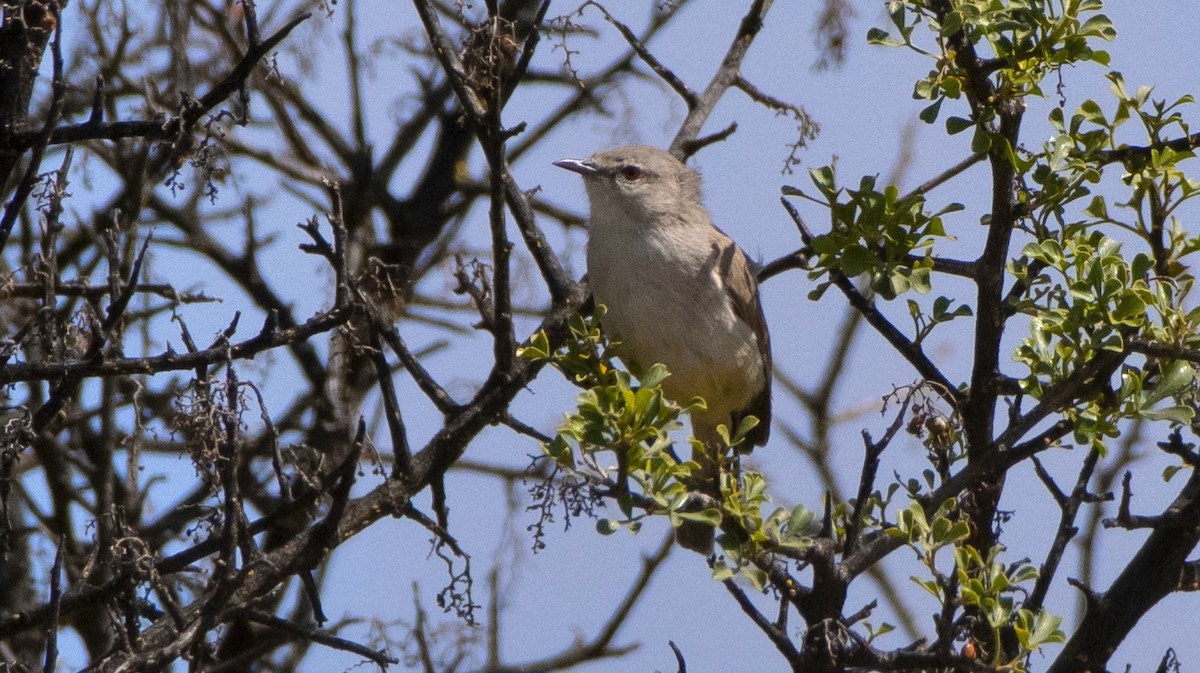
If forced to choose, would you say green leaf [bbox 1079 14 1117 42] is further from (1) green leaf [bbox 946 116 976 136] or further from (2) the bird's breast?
(2) the bird's breast

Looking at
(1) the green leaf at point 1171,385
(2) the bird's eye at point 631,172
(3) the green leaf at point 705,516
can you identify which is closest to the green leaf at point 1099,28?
(1) the green leaf at point 1171,385

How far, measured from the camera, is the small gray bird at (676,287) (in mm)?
5391

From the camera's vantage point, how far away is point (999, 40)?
3.42 m

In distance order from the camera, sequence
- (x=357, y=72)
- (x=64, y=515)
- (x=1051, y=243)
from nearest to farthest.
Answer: (x=1051, y=243), (x=64, y=515), (x=357, y=72)

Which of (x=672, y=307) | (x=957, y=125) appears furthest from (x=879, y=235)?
(x=672, y=307)

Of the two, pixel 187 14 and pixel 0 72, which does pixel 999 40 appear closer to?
pixel 0 72

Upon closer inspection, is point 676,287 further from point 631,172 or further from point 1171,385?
point 1171,385

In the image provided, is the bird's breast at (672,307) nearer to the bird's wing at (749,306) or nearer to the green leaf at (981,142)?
the bird's wing at (749,306)

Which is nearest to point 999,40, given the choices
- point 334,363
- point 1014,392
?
point 1014,392

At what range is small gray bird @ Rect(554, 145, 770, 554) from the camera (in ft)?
17.7

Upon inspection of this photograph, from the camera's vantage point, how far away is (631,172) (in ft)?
19.7

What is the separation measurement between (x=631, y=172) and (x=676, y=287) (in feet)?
2.52

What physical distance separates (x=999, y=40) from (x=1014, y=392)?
0.90 meters

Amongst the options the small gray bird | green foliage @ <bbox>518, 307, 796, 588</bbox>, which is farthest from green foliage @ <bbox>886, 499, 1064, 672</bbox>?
the small gray bird
